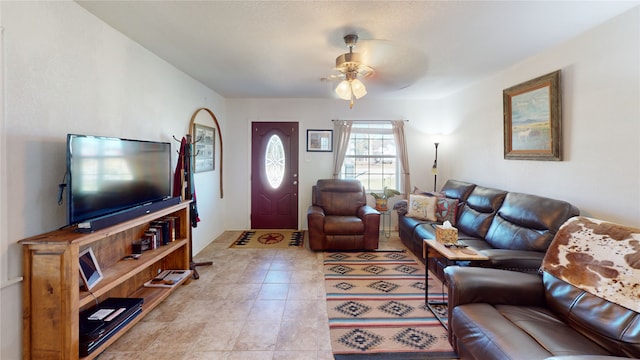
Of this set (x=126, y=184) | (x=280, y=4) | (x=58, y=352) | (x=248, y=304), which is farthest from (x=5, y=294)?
(x=280, y=4)

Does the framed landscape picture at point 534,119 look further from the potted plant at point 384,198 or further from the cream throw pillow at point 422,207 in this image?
the potted plant at point 384,198

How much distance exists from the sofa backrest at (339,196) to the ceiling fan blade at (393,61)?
171 centimetres

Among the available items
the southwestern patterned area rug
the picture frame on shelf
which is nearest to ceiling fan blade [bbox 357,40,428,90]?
the southwestern patterned area rug

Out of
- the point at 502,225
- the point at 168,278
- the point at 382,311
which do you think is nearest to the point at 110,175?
the point at 168,278

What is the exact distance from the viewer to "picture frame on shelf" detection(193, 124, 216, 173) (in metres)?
3.88

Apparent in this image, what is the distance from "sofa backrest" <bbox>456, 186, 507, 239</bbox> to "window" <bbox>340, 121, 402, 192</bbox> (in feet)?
5.29

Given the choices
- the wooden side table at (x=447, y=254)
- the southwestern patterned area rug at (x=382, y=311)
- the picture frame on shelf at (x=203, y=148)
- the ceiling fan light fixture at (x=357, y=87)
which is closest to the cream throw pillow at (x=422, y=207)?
the southwestern patterned area rug at (x=382, y=311)

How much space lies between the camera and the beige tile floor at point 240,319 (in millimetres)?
1959

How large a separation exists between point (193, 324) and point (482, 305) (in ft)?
7.22

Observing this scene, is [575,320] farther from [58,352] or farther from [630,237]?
[58,352]

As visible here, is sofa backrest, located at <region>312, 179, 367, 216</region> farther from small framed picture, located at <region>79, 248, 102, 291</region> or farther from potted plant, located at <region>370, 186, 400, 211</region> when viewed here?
small framed picture, located at <region>79, 248, 102, 291</region>

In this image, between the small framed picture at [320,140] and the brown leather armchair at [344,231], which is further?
the small framed picture at [320,140]

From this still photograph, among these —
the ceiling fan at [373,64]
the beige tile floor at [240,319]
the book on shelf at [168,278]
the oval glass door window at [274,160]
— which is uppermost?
the ceiling fan at [373,64]

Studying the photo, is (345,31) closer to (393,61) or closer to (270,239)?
(393,61)
